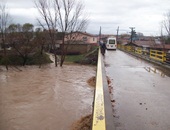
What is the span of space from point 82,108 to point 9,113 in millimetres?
3268

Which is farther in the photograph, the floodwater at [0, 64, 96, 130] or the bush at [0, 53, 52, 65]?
the bush at [0, 53, 52, 65]

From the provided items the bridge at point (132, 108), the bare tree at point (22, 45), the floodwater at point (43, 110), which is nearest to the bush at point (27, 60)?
the bare tree at point (22, 45)

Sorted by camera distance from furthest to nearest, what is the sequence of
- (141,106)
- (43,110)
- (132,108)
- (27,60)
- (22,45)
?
(22,45), (27,60), (43,110), (141,106), (132,108)

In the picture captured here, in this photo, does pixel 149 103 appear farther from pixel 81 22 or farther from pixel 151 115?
pixel 81 22

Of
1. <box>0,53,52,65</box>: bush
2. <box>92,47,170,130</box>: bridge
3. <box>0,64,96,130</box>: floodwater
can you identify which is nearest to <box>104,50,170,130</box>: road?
<box>92,47,170,130</box>: bridge

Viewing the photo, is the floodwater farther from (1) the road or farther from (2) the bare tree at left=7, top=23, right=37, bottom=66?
(2) the bare tree at left=7, top=23, right=37, bottom=66

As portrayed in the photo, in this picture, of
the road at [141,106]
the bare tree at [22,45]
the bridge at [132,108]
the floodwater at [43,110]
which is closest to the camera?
the bridge at [132,108]

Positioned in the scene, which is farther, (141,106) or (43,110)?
(43,110)

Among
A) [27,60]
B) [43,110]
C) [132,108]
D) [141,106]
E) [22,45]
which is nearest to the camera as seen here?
[132,108]

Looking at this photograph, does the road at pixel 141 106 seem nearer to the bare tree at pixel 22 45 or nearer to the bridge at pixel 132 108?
the bridge at pixel 132 108

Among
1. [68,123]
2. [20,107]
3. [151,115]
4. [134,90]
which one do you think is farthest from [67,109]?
[151,115]

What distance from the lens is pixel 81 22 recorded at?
31969 millimetres

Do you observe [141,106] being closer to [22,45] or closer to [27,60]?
[27,60]

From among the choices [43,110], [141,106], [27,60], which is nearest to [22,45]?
[27,60]
